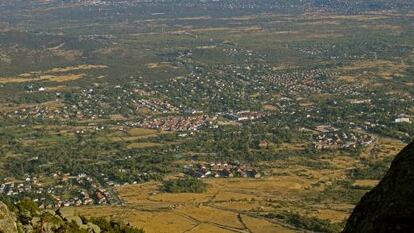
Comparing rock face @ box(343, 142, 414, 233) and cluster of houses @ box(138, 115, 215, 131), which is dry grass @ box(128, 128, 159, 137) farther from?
rock face @ box(343, 142, 414, 233)

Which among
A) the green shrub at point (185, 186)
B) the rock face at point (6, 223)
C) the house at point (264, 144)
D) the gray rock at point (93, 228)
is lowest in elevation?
the house at point (264, 144)

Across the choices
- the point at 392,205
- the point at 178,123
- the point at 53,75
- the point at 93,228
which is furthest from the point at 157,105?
the point at 392,205

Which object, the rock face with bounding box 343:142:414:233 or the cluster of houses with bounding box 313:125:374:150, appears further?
the cluster of houses with bounding box 313:125:374:150

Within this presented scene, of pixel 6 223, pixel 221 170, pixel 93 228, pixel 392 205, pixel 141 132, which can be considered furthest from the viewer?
pixel 141 132

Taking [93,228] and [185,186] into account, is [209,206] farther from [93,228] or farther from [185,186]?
[93,228]

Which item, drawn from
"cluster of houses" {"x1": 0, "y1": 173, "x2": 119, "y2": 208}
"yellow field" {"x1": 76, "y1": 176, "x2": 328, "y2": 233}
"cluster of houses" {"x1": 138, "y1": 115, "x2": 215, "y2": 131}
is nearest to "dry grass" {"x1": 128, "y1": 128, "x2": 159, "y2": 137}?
"cluster of houses" {"x1": 138, "y1": 115, "x2": 215, "y2": 131}

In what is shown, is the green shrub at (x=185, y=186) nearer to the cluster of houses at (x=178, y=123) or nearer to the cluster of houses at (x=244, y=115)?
the cluster of houses at (x=178, y=123)

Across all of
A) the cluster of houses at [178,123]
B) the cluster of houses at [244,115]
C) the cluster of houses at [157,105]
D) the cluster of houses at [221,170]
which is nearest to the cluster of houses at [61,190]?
the cluster of houses at [221,170]
